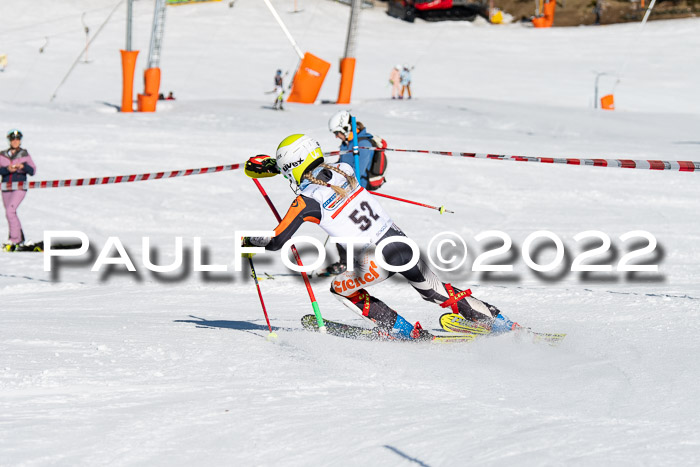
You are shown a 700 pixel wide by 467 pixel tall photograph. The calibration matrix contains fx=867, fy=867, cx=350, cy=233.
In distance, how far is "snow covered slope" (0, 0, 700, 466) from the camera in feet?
13.3

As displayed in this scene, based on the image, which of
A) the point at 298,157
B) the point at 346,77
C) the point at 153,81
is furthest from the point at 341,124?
the point at 346,77

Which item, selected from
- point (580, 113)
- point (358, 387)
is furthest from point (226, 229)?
point (580, 113)

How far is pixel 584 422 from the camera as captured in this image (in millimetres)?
4234

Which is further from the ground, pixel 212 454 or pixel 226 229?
pixel 212 454

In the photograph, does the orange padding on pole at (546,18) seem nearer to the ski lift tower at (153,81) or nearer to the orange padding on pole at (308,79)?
the orange padding on pole at (308,79)

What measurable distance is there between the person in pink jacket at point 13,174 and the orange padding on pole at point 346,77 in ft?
45.0

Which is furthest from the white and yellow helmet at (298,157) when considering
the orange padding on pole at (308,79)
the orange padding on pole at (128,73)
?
the orange padding on pole at (308,79)

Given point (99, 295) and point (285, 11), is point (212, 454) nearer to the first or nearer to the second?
point (99, 295)

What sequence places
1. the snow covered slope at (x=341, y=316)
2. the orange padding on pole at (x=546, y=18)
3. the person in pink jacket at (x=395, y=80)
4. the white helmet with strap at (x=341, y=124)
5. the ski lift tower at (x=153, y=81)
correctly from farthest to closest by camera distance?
1. the orange padding on pole at (x=546, y=18)
2. the person in pink jacket at (x=395, y=80)
3. the ski lift tower at (x=153, y=81)
4. the white helmet with strap at (x=341, y=124)
5. the snow covered slope at (x=341, y=316)

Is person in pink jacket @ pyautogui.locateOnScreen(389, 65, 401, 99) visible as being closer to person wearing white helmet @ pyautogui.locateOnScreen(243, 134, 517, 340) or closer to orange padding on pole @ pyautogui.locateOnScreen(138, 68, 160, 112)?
orange padding on pole @ pyautogui.locateOnScreen(138, 68, 160, 112)

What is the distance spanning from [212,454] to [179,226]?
32.8 feet

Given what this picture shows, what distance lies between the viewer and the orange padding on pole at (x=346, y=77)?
24.6 m

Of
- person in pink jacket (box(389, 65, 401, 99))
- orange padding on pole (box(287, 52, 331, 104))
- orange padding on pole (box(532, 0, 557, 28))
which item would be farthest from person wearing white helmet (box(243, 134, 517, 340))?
orange padding on pole (box(532, 0, 557, 28))

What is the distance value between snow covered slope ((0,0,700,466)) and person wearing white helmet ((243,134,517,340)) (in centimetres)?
26
